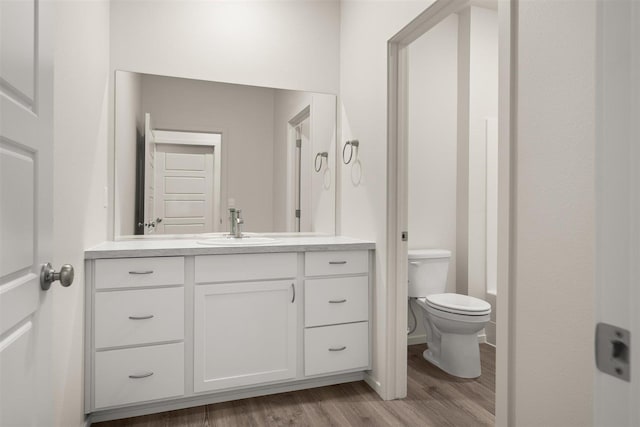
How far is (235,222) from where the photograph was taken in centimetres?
258

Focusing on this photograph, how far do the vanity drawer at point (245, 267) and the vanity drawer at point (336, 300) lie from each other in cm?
16

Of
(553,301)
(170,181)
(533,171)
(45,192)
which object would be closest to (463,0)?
(533,171)

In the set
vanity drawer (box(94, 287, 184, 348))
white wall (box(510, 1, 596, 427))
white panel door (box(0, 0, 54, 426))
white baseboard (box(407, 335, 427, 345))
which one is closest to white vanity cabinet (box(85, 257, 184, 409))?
vanity drawer (box(94, 287, 184, 348))

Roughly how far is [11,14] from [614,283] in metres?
1.07

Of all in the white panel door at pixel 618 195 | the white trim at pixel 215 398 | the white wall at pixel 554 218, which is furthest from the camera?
the white trim at pixel 215 398

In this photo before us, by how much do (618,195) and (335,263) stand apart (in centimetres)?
186

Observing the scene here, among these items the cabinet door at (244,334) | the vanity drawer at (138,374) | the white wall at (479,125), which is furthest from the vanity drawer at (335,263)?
the white wall at (479,125)

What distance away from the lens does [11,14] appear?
2.41 feet

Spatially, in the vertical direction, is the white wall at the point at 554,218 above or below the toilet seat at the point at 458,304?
above

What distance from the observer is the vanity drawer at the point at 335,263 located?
7.21 ft

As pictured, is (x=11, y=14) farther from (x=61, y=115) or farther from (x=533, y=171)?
(x=533, y=171)

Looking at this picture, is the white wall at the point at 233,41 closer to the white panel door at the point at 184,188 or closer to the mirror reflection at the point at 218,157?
the mirror reflection at the point at 218,157

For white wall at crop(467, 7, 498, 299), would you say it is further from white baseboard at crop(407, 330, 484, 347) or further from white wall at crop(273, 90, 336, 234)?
white wall at crop(273, 90, 336, 234)

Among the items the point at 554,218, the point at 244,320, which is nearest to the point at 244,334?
the point at 244,320
